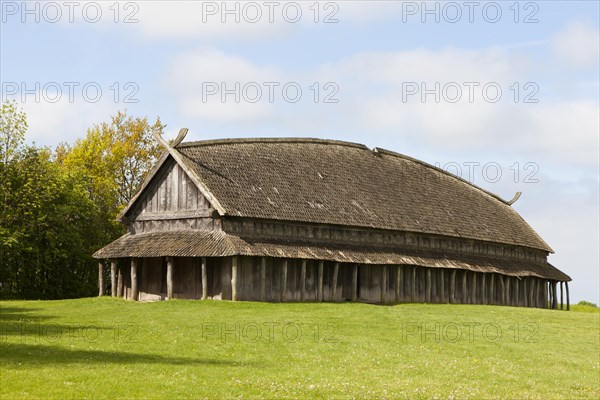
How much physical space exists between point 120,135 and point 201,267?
30449 mm

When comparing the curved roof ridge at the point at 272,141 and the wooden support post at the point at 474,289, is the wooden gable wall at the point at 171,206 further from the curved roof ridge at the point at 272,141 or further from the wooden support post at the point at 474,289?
the wooden support post at the point at 474,289

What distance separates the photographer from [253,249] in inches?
1822

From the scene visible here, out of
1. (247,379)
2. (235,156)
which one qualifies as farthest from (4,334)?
(235,156)

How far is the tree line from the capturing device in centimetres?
5550

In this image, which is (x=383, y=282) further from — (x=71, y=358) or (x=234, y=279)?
(x=71, y=358)

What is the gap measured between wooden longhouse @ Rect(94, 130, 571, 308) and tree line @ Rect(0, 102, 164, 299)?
7446 millimetres

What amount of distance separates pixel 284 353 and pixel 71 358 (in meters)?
6.83

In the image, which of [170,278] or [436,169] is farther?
[436,169]

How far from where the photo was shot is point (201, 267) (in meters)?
48.1

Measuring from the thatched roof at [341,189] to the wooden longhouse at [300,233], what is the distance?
0.10 meters

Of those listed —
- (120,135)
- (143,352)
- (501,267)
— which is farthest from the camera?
(120,135)

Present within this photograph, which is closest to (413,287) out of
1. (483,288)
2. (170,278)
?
(483,288)

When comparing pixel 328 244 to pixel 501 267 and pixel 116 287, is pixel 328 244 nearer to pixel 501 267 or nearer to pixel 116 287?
pixel 116 287

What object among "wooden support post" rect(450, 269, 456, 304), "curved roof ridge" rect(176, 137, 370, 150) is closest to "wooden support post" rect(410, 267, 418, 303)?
"wooden support post" rect(450, 269, 456, 304)
